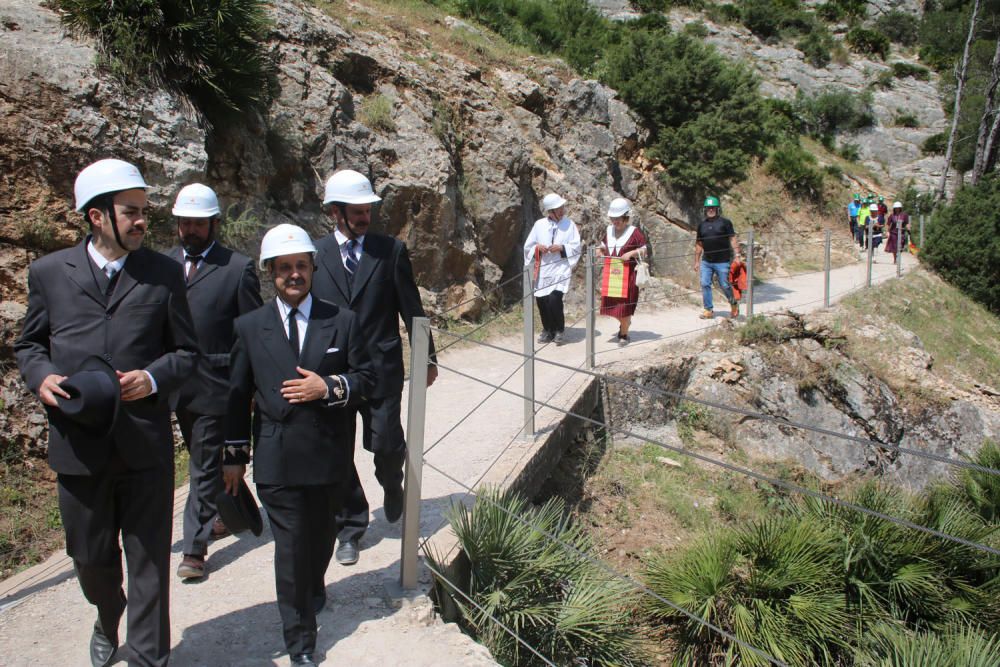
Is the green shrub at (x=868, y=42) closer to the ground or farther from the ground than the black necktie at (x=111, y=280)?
farther from the ground

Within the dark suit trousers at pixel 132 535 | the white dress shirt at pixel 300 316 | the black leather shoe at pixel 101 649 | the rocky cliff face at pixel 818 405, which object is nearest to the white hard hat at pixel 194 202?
the white dress shirt at pixel 300 316

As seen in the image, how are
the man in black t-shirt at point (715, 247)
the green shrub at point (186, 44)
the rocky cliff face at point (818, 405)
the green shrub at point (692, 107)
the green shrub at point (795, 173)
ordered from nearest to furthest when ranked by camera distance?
the green shrub at point (186, 44)
the rocky cliff face at point (818, 405)
the man in black t-shirt at point (715, 247)
the green shrub at point (692, 107)
the green shrub at point (795, 173)

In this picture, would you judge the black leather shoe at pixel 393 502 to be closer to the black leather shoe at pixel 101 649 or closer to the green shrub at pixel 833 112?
the black leather shoe at pixel 101 649

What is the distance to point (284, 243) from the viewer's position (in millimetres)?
3271

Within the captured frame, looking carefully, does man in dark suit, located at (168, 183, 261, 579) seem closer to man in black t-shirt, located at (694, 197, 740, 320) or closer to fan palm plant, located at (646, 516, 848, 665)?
fan palm plant, located at (646, 516, 848, 665)

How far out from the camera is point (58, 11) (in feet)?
23.1

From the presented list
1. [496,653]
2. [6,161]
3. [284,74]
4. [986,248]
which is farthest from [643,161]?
[496,653]

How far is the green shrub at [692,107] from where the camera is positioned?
55.3 ft

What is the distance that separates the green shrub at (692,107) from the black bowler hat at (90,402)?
1548 centimetres

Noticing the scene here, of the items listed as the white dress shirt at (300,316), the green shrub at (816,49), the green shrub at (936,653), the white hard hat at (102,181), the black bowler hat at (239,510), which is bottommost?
the green shrub at (936,653)

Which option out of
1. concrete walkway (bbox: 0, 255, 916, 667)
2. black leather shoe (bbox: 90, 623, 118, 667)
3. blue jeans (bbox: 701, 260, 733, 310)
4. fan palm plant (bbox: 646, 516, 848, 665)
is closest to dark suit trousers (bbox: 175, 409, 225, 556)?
concrete walkway (bbox: 0, 255, 916, 667)

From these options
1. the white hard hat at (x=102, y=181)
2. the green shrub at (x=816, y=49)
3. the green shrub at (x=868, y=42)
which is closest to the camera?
the white hard hat at (x=102, y=181)

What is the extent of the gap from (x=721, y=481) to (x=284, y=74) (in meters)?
7.14

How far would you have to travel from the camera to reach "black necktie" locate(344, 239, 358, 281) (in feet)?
14.0
